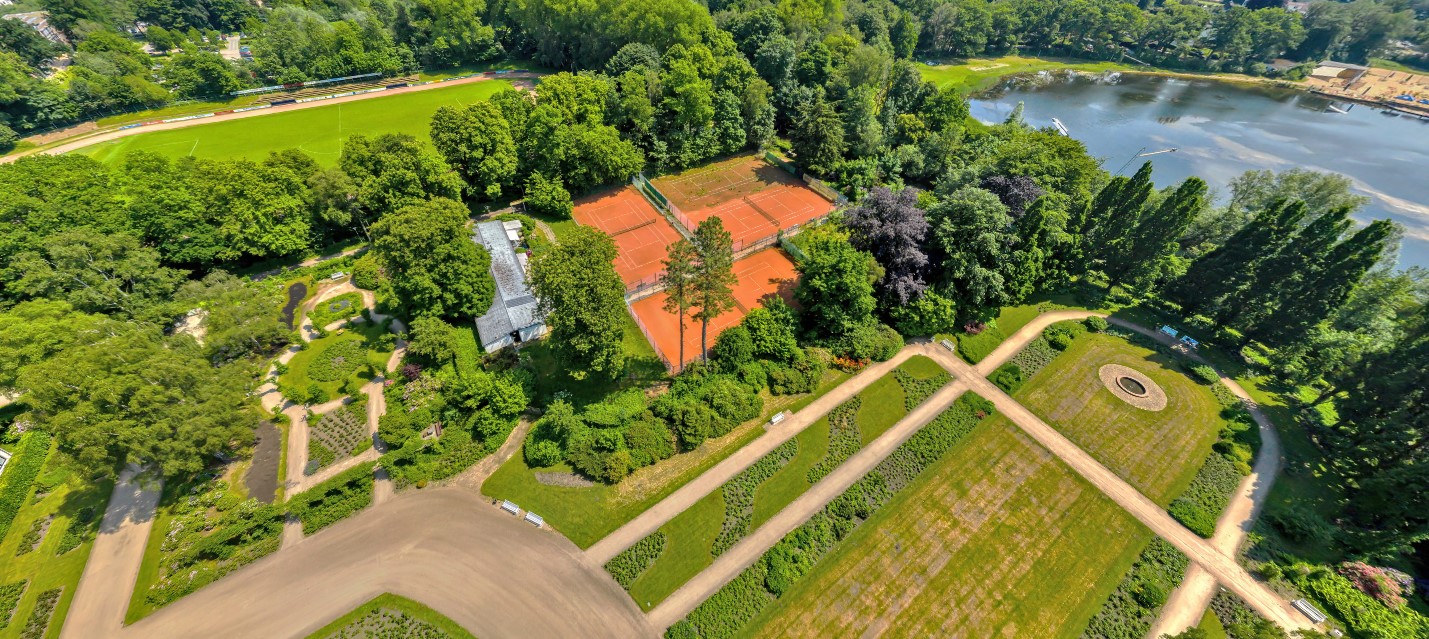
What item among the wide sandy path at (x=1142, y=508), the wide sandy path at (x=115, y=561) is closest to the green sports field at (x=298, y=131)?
the wide sandy path at (x=115, y=561)

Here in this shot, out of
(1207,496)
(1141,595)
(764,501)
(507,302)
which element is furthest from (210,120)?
(1207,496)

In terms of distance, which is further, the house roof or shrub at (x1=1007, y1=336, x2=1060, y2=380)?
shrub at (x1=1007, y1=336, x2=1060, y2=380)

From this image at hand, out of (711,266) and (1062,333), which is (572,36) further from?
(1062,333)

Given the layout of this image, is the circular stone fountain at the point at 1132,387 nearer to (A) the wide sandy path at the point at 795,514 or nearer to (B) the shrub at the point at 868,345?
(A) the wide sandy path at the point at 795,514

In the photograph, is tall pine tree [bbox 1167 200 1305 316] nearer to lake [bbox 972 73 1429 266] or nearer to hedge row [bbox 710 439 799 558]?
lake [bbox 972 73 1429 266]

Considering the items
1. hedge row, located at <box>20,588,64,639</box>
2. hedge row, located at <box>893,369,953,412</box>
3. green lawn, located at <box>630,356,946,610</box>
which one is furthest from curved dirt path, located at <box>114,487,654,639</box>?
hedge row, located at <box>893,369,953,412</box>

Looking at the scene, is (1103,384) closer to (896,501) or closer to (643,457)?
(896,501)

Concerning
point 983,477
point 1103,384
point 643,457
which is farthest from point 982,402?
point 643,457
